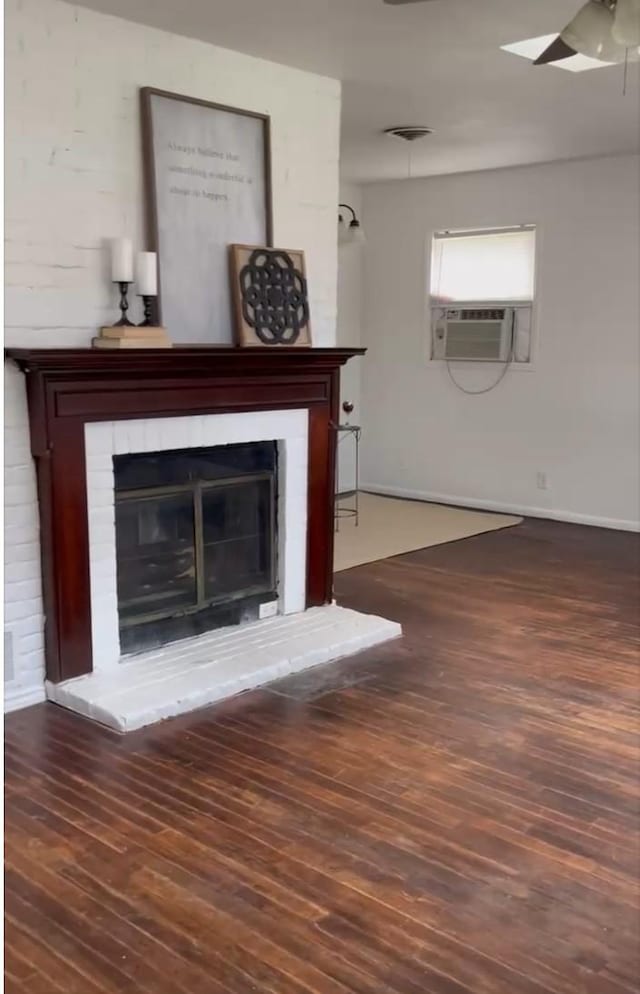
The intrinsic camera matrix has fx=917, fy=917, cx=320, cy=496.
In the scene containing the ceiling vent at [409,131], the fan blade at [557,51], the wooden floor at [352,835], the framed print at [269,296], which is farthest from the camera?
the ceiling vent at [409,131]

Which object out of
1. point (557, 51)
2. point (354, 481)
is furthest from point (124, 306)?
point (354, 481)

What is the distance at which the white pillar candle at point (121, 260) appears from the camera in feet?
10.5

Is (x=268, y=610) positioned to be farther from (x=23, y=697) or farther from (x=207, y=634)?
(x=23, y=697)

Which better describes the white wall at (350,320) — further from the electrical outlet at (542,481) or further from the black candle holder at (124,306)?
the black candle holder at (124,306)

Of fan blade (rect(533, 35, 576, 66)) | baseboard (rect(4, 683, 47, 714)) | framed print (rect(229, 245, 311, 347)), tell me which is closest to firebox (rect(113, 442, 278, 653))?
baseboard (rect(4, 683, 47, 714))

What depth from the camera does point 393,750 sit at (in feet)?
9.68

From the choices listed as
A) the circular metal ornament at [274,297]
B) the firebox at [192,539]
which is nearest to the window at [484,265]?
the circular metal ornament at [274,297]

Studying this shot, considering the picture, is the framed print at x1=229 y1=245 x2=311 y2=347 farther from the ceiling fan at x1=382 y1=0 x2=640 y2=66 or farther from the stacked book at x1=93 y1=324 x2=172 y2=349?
the ceiling fan at x1=382 y1=0 x2=640 y2=66

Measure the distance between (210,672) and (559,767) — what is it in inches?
51.4

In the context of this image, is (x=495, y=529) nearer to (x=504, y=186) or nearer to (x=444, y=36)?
(x=504, y=186)

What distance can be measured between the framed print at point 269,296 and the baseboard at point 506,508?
124 inches

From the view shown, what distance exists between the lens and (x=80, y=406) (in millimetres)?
3213

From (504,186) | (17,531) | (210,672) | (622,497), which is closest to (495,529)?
(622,497)

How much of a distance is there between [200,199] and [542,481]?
12.4ft
